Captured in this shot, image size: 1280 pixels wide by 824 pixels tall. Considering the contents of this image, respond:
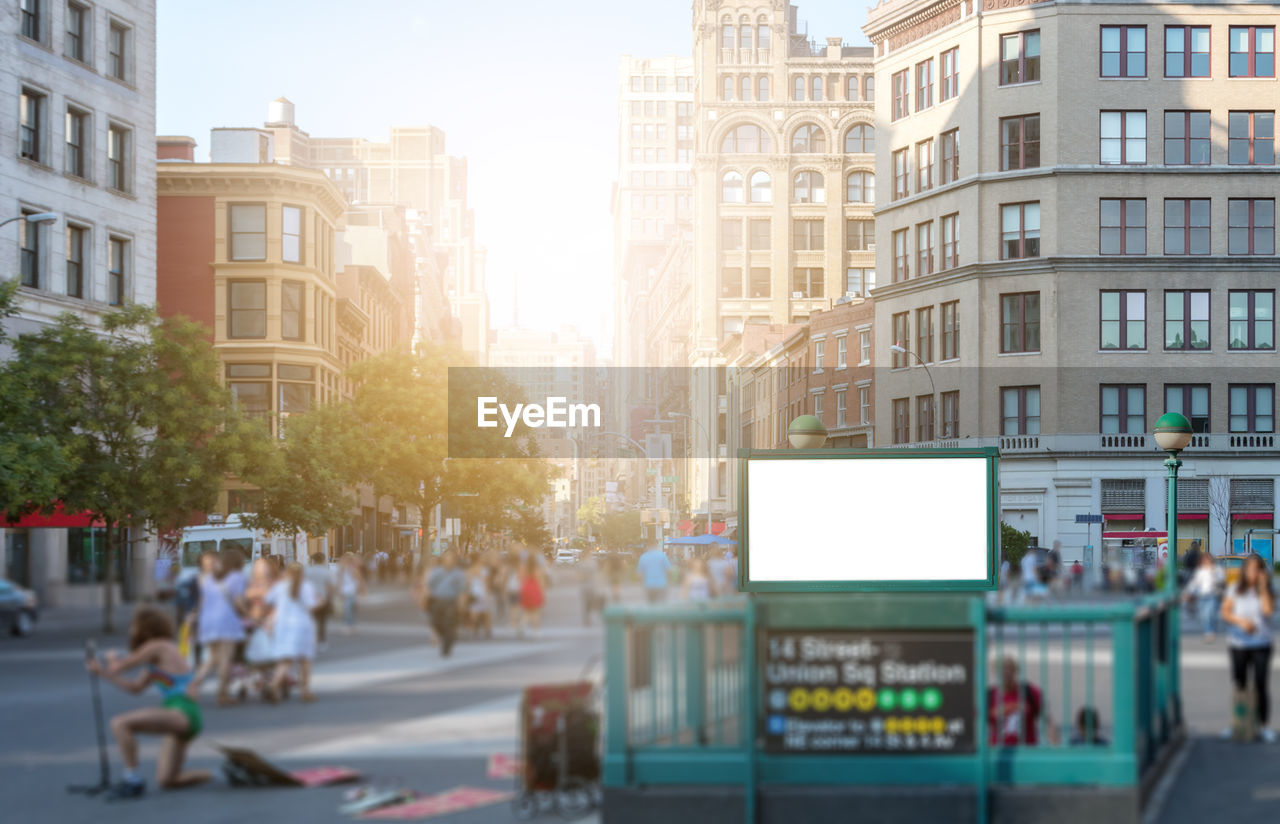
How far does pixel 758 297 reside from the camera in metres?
117

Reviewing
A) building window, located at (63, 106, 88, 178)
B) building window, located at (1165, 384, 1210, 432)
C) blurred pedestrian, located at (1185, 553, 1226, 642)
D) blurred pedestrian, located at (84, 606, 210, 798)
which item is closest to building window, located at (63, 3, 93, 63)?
building window, located at (63, 106, 88, 178)

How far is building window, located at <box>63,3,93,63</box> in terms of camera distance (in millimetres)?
36594

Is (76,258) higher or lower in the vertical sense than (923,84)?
lower

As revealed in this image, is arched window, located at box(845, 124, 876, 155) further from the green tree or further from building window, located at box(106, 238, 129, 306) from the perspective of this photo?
the green tree

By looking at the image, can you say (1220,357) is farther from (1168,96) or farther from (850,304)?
(850,304)

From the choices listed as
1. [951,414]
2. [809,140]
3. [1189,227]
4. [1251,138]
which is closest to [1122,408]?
[951,414]

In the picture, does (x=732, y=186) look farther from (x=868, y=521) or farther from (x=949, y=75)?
(x=868, y=521)

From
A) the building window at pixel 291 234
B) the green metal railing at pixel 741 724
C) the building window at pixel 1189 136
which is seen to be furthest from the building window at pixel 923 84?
the green metal railing at pixel 741 724

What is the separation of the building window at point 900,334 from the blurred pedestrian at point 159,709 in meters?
62.3

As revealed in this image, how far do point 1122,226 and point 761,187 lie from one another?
57264 millimetres

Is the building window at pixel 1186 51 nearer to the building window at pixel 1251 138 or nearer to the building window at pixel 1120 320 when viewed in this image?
the building window at pixel 1251 138

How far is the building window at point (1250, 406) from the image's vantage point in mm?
60406

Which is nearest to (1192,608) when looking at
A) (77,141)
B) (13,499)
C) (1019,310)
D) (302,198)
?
(302,198)

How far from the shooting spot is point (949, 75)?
64.9 metres
